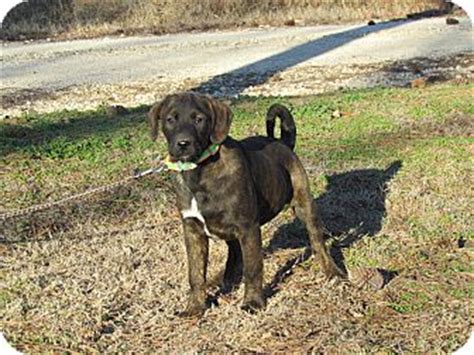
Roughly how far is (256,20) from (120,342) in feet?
80.7

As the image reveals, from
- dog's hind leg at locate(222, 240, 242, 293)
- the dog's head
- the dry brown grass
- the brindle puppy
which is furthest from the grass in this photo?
the dry brown grass

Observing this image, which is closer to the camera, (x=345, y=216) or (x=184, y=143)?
(x=184, y=143)

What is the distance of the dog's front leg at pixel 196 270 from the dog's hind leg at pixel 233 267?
42 cm

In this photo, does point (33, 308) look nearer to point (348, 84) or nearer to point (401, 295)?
point (401, 295)

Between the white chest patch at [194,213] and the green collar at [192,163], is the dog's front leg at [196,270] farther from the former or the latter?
the green collar at [192,163]

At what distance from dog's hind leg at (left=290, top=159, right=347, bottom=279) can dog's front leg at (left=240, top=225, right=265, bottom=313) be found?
0.64 metres

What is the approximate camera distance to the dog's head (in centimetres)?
418

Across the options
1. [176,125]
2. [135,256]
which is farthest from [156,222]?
[176,125]

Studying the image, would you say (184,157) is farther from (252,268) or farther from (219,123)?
(252,268)

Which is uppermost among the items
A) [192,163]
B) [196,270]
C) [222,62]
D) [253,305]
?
[192,163]

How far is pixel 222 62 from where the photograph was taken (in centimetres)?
1669

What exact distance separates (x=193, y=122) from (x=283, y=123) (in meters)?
1.19

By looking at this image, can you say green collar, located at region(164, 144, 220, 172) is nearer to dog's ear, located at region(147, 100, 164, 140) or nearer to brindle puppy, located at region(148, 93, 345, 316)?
brindle puppy, located at region(148, 93, 345, 316)

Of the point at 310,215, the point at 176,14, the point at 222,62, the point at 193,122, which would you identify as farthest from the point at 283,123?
the point at 176,14
